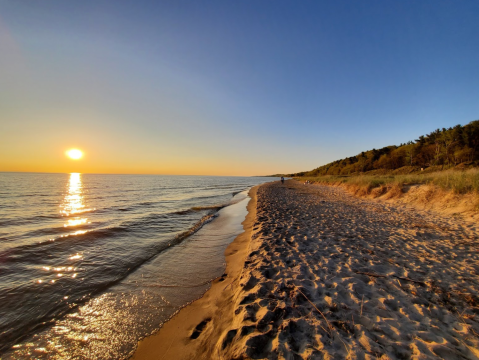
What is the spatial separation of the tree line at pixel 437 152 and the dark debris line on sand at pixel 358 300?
Result: 3855cm

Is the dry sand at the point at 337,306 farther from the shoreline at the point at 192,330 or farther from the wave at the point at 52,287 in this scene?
the wave at the point at 52,287

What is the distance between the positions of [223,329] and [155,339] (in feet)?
3.87

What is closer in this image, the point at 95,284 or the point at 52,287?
the point at 52,287

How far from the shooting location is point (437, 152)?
42.4 metres

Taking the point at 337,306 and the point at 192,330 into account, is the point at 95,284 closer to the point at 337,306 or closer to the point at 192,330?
the point at 192,330

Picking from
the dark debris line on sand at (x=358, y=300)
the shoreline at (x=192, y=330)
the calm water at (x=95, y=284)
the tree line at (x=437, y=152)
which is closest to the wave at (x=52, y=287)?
the calm water at (x=95, y=284)

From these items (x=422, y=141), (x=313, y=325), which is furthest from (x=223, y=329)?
(x=422, y=141)

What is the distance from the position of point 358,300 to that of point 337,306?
A: 49 cm

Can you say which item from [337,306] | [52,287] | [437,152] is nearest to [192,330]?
[337,306]

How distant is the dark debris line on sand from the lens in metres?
2.55

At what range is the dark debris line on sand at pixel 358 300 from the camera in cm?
255

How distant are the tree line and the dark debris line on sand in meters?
38.5

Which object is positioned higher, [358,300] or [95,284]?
Result: [358,300]

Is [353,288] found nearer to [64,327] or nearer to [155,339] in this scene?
[155,339]
